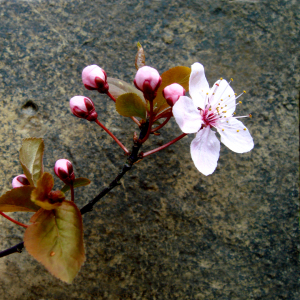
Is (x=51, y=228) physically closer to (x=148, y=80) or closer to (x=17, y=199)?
(x=17, y=199)

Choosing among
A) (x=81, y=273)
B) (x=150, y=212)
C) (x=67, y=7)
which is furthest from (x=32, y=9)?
(x=81, y=273)

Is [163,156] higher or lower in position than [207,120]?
lower

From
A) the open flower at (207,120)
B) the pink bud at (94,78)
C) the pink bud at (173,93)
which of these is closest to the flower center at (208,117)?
the open flower at (207,120)

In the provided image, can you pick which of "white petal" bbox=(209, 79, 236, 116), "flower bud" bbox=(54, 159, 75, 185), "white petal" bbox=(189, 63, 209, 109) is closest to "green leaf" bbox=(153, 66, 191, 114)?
"white petal" bbox=(189, 63, 209, 109)

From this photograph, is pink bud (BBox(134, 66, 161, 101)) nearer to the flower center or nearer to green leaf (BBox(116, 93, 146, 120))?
green leaf (BBox(116, 93, 146, 120))

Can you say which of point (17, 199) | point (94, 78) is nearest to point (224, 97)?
point (94, 78)

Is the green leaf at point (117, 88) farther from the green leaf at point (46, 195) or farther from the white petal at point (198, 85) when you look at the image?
the green leaf at point (46, 195)

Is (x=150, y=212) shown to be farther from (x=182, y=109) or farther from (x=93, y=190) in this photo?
(x=182, y=109)
